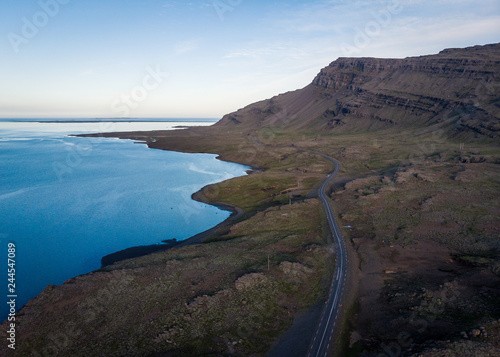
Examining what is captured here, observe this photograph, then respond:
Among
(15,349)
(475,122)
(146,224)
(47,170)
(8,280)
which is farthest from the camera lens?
(475,122)

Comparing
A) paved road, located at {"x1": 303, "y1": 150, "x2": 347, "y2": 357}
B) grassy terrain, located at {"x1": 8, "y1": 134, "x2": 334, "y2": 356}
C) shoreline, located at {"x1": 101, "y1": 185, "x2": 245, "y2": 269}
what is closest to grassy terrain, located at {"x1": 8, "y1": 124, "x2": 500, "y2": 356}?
grassy terrain, located at {"x1": 8, "y1": 134, "x2": 334, "y2": 356}

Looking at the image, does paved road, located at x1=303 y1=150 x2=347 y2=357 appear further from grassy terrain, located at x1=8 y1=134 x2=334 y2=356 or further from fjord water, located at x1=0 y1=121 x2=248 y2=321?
fjord water, located at x1=0 y1=121 x2=248 y2=321

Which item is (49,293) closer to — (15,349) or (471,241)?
(15,349)

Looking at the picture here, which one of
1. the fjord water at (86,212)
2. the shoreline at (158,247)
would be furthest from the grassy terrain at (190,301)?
the fjord water at (86,212)

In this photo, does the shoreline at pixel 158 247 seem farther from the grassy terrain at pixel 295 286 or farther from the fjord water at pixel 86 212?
the grassy terrain at pixel 295 286

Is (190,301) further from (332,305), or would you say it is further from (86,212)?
(86,212)

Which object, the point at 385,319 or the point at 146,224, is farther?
the point at 146,224

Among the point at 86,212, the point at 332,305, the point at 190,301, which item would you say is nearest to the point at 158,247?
the point at 190,301

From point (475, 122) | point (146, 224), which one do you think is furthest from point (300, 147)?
point (146, 224)
